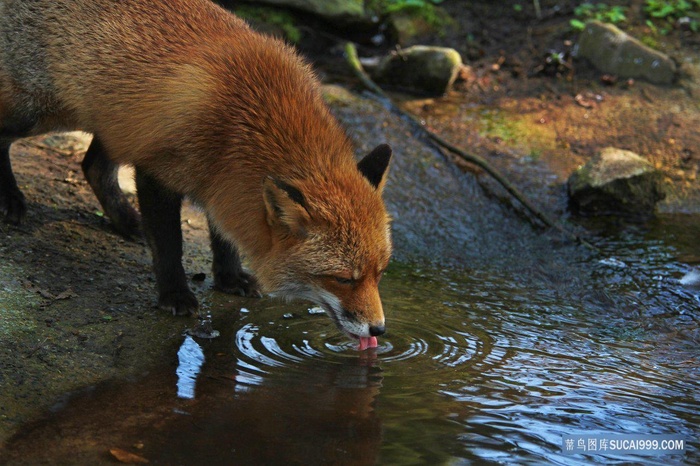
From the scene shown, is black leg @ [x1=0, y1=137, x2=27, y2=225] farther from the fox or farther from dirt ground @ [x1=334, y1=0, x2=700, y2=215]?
dirt ground @ [x1=334, y1=0, x2=700, y2=215]

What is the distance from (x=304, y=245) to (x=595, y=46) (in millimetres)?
6795

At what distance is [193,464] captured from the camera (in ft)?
11.5

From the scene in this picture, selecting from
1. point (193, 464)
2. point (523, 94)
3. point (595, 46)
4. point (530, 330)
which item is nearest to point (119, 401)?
point (193, 464)

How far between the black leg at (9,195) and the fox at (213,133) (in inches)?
0.5

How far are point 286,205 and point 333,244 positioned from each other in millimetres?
345

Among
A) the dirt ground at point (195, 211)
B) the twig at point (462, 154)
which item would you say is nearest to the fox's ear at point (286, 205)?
the dirt ground at point (195, 211)

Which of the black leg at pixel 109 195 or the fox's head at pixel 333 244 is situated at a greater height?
the fox's head at pixel 333 244

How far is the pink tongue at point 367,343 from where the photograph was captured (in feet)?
15.4

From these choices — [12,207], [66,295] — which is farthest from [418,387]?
[12,207]

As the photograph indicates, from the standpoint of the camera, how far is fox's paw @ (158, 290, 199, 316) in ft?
17.5

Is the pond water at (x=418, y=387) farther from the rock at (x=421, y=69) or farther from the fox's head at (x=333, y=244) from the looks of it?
the rock at (x=421, y=69)

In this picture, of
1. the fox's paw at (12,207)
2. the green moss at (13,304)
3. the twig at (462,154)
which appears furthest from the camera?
the twig at (462,154)

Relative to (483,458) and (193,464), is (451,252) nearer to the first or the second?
(483,458)

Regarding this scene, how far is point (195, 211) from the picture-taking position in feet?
23.9
